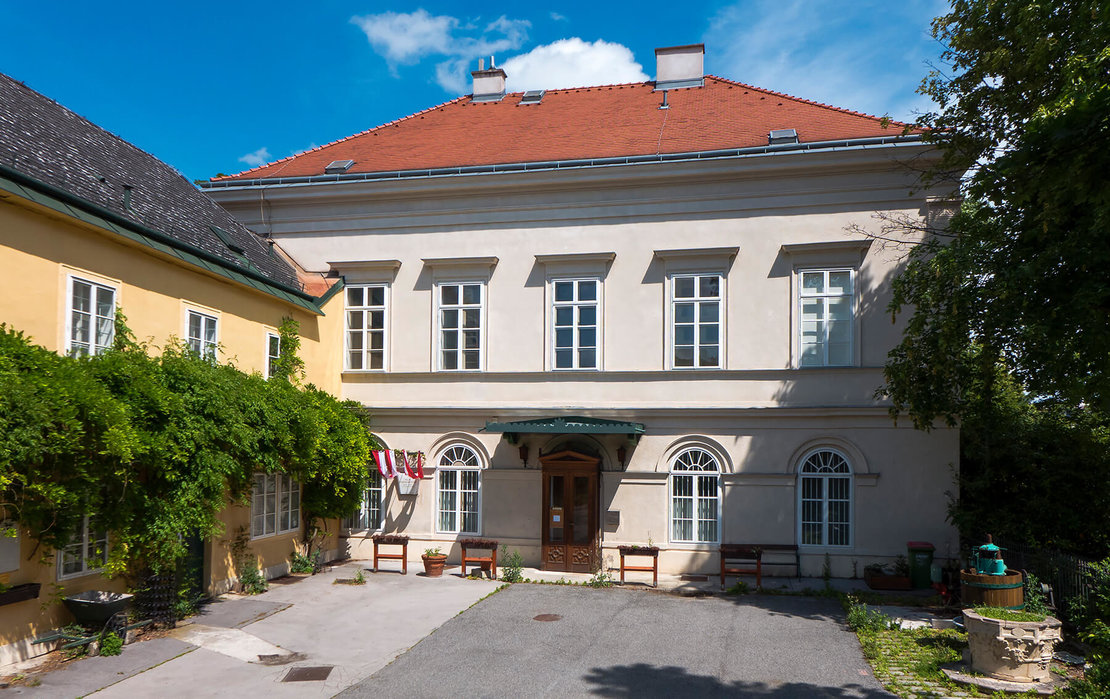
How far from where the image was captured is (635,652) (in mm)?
11383

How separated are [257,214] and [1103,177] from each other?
17.1m

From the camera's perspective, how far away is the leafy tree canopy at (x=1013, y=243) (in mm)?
9672

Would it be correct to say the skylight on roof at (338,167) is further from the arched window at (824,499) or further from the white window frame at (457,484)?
the arched window at (824,499)

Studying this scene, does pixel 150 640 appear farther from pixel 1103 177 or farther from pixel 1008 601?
pixel 1103 177

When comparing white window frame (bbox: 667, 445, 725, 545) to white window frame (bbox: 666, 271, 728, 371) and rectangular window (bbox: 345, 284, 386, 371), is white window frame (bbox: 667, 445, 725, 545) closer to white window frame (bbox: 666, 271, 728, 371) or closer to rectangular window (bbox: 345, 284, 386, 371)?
white window frame (bbox: 666, 271, 728, 371)

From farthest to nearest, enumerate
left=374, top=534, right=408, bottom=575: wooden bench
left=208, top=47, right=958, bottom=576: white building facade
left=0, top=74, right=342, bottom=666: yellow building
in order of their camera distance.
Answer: left=374, top=534, right=408, bottom=575: wooden bench < left=208, top=47, right=958, bottom=576: white building facade < left=0, top=74, right=342, bottom=666: yellow building

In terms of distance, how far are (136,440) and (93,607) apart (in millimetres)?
2461

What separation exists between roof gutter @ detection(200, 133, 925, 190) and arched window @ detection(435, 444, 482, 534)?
6.07 meters

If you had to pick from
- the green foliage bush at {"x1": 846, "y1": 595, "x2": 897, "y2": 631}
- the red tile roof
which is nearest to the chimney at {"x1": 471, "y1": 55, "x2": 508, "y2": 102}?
the red tile roof

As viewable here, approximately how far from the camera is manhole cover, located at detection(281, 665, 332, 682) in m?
10.2

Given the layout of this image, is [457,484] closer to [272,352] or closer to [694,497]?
[272,352]

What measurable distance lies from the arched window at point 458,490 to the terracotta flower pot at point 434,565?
Result: 1349 millimetres

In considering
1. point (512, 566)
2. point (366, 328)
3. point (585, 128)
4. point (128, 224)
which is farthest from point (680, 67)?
point (128, 224)

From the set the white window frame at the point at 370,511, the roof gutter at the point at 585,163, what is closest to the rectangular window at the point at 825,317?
the roof gutter at the point at 585,163
